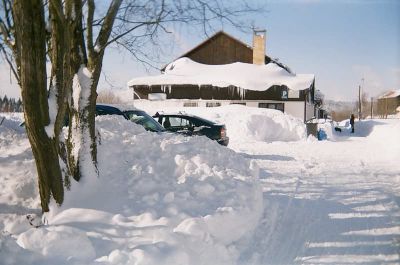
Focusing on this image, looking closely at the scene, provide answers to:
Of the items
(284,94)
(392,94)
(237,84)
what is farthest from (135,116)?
(392,94)

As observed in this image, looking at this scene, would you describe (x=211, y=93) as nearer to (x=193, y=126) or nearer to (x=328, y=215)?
(x=193, y=126)

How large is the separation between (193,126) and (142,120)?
213 cm

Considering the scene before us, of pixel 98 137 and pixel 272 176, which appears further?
pixel 272 176

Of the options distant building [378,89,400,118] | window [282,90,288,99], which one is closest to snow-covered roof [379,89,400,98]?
distant building [378,89,400,118]

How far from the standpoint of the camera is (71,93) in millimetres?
5246

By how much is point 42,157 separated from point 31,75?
0.90 metres

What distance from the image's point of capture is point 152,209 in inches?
180

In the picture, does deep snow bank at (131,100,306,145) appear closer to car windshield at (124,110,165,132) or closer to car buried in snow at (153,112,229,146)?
car buried in snow at (153,112,229,146)

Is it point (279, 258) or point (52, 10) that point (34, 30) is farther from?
point (279, 258)

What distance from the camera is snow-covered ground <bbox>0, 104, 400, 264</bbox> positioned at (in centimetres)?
380

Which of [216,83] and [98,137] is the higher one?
[216,83]

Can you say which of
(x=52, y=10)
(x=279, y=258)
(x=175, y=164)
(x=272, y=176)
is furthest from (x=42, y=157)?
(x=272, y=176)

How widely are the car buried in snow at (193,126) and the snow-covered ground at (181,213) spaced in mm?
3500

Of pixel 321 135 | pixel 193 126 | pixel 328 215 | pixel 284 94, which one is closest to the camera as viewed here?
pixel 328 215
